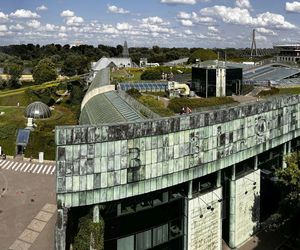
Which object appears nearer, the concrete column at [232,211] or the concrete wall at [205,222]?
the concrete wall at [205,222]

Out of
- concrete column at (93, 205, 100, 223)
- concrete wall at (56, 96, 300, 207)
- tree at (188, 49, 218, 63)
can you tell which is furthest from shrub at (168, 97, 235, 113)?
tree at (188, 49, 218, 63)

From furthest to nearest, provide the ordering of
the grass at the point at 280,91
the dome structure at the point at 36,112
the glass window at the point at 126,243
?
1. the dome structure at the point at 36,112
2. the grass at the point at 280,91
3. the glass window at the point at 126,243

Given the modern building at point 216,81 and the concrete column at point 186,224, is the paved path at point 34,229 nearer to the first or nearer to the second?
the concrete column at point 186,224

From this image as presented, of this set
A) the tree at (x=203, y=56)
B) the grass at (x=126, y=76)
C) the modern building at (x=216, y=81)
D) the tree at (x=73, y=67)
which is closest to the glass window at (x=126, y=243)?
the modern building at (x=216, y=81)

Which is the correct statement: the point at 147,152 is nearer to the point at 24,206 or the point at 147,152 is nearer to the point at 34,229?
the point at 34,229

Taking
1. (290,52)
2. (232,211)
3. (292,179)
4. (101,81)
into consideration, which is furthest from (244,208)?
(290,52)
